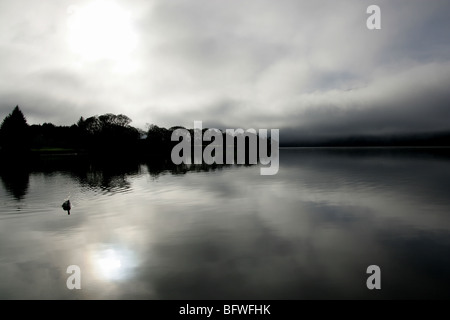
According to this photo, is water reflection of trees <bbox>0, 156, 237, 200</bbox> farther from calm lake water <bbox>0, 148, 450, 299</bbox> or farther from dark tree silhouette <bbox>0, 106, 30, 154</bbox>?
dark tree silhouette <bbox>0, 106, 30, 154</bbox>

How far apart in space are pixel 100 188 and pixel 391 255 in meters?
46.2

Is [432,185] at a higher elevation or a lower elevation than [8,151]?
lower

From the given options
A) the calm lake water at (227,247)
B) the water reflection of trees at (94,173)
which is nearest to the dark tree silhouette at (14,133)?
the water reflection of trees at (94,173)

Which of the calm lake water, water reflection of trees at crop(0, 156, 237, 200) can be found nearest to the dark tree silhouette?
water reflection of trees at crop(0, 156, 237, 200)

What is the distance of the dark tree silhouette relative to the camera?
164000 mm

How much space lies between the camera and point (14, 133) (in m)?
164

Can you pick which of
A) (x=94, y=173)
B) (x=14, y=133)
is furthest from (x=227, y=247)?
(x=14, y=133)

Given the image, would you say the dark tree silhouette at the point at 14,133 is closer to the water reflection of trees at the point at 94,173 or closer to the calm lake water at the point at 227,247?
the water reflection of trees at the point at 94,173

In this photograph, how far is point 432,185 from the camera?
1912 inches

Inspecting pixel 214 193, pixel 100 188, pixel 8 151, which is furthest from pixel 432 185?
pixel 8 151

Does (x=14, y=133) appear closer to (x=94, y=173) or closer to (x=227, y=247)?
(x=94, y=173)

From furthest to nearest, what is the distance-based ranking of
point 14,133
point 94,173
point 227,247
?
point 14,133 < point 94,173 < point 227,247
